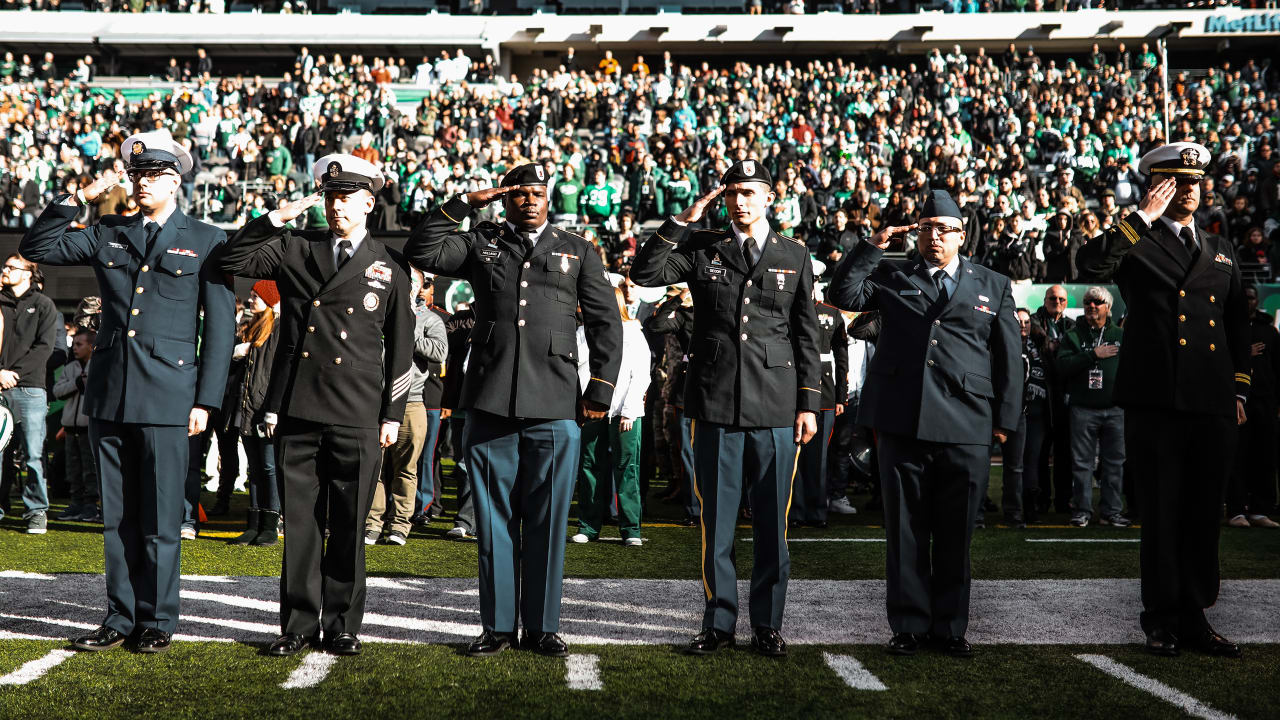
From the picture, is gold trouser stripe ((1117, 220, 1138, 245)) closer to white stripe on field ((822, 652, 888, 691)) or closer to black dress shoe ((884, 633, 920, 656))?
black dress shoe ((884, 633, 920, 656))

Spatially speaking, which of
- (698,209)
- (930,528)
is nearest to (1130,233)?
(930,528)

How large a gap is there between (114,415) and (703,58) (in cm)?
4058

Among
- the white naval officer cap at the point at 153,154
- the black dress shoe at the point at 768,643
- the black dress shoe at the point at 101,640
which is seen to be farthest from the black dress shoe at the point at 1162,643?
the white naval officer cap at the point at 153,154

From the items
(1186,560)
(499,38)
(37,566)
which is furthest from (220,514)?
(499,38)

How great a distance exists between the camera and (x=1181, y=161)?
213 inches

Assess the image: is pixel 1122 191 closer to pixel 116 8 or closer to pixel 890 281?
pixel 890 281

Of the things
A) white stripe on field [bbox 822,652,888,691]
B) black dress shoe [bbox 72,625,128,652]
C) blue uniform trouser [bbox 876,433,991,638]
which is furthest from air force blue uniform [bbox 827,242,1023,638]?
black dress shoe [bbox 72,625,128,652]

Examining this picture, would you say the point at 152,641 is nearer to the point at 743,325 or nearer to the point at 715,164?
the point at 743,325

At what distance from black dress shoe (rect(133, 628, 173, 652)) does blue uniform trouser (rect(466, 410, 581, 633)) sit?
1.36 meters

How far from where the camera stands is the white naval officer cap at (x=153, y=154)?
5.23 metres

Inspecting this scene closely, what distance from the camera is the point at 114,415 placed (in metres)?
5.11

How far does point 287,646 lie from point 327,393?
1.10m

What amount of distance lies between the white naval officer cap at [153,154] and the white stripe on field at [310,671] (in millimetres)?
2250

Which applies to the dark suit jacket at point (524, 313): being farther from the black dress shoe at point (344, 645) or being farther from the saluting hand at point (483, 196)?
the black dress shoe at point (344, 645)
